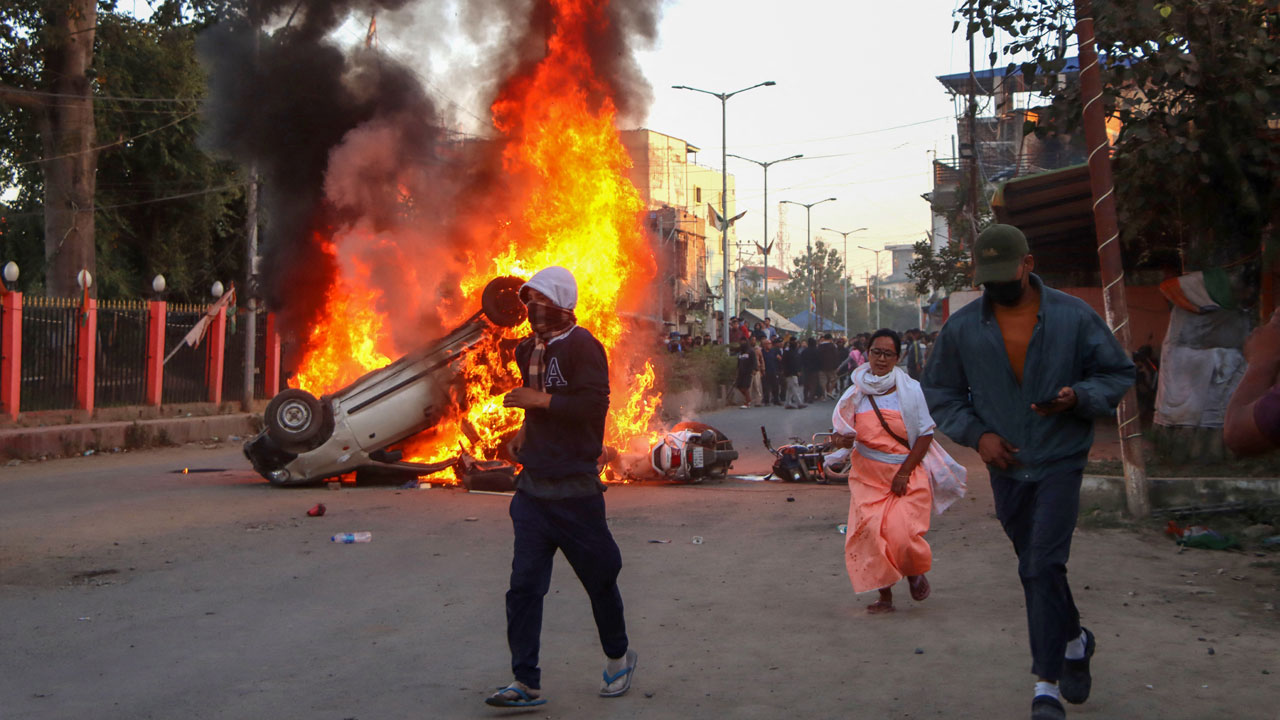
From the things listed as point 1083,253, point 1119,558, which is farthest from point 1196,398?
point 1083,253

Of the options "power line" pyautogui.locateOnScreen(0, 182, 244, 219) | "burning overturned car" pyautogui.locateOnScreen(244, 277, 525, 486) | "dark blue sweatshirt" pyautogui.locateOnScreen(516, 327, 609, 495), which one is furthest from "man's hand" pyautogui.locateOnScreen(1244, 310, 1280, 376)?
"power line" pyautogui.locateOnScreen(0, 182, 244, 219)

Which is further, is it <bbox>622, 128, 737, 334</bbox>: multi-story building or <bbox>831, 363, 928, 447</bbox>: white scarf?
<bbox>622, 128, 737, 334</bbox>: multi-story building

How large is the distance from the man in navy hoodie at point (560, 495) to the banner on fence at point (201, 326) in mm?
18779

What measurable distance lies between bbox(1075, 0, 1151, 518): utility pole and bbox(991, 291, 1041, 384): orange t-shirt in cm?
475

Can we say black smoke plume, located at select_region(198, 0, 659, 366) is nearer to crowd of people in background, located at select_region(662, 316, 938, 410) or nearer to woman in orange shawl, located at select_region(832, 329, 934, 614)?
woman in orange shawl, located at select_region(832, 329, 934, 614)

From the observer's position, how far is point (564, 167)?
43.9 ft

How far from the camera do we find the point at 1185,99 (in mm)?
10625

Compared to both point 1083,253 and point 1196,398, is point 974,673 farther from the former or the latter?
point 1083,253

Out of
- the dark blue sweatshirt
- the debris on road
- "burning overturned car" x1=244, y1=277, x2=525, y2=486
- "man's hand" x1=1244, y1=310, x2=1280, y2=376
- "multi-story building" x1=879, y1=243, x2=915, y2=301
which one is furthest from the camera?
"multi-story building" x1=879, y1=243, x2=915, y2=301

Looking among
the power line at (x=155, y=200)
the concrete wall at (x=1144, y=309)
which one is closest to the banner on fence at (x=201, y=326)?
the power line at (x=155, y=200)

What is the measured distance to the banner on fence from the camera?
21.9m

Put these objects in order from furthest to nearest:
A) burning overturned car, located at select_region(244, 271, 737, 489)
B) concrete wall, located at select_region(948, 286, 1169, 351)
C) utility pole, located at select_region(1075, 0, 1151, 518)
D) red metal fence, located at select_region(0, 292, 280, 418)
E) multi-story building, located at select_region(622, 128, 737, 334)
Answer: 1. multi-story building, located at select_region(622, 128, 737, 334)
2. concrete wall, located at select_region(948, 286, 1169, 351)
3. red metal fence, located at select_region(0, 292, 280, 418)
4. burning overturned car, located at select_region(244, 271, 737, 489)
5. utility pole, located at select_region(1075, 0, 1151, 518)

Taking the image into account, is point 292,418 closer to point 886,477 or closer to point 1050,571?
point 886,477

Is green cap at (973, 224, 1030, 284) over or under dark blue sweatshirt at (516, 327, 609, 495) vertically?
over
